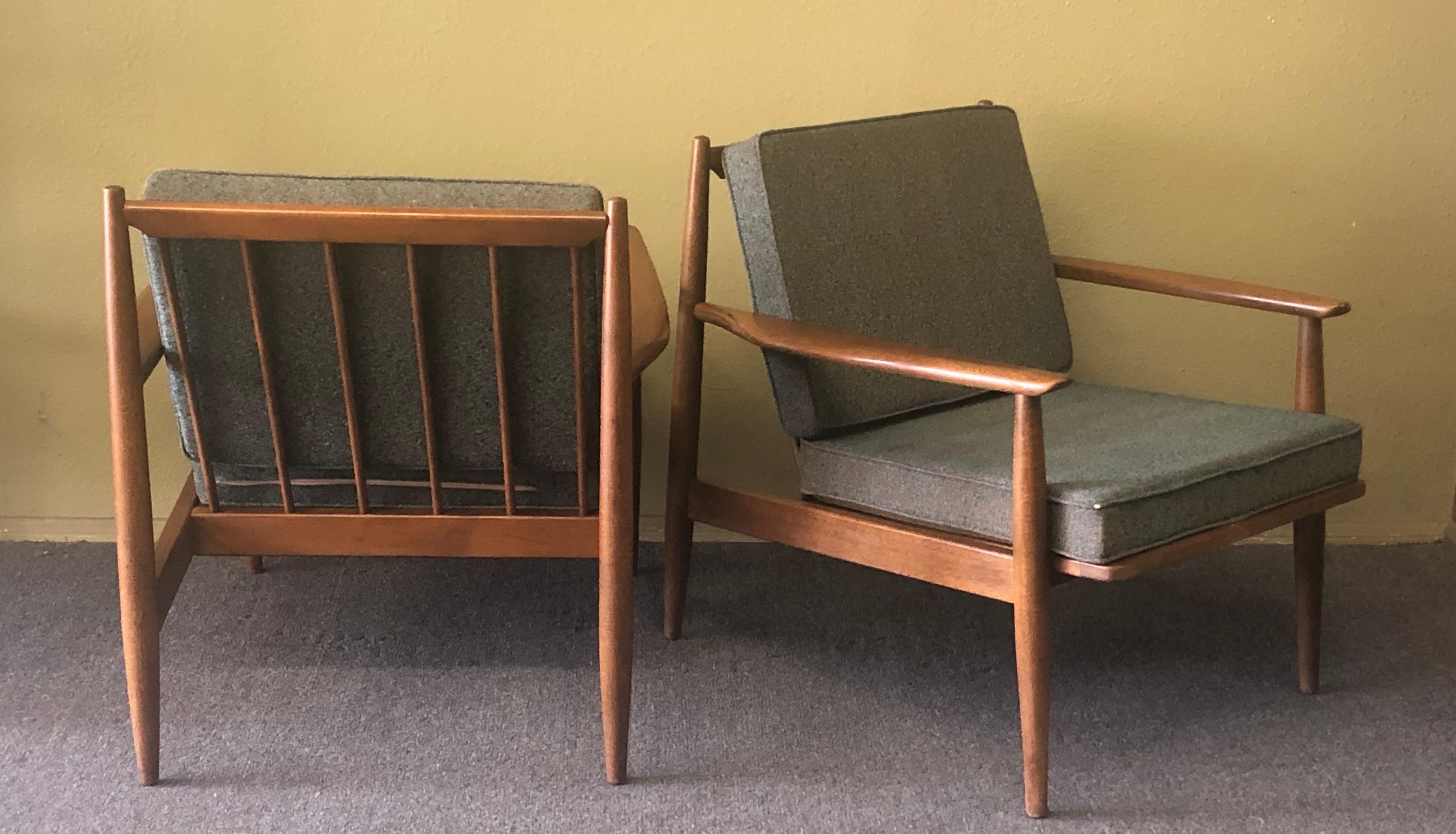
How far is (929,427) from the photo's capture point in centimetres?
176

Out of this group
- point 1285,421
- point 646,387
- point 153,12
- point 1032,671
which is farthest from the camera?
point 646,387

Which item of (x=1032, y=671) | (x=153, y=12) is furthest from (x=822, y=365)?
(x=153, y=12)

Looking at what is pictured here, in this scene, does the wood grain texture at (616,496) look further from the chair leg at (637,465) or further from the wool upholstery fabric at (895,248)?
the chair leg at (637,465)

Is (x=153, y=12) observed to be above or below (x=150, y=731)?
above

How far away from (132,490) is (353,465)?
0.78 feet

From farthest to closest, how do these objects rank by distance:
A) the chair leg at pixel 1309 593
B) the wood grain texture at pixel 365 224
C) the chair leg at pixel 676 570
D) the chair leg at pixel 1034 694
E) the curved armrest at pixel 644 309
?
1. the chair leg at pixel 676 570
2. the chair leg at pixel 1309 593
3. the curved armrest at pixel 644 309
4. the chair leg at pixel 1034 694
5. the wood grain texture at pixel 365 224

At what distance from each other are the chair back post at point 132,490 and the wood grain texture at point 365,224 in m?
0.04

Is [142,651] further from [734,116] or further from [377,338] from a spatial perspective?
[734,116]

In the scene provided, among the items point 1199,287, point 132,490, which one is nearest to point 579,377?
point 132,490

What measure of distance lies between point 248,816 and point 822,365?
860 mm

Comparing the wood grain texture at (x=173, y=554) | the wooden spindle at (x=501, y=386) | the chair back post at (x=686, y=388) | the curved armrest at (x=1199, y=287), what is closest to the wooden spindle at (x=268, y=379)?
the wood grain texture at (x=173, y=554)

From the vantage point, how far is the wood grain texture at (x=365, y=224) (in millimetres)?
1365

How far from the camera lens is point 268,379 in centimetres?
147

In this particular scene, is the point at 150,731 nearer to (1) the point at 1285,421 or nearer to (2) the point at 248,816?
(2) the point at 248,816
